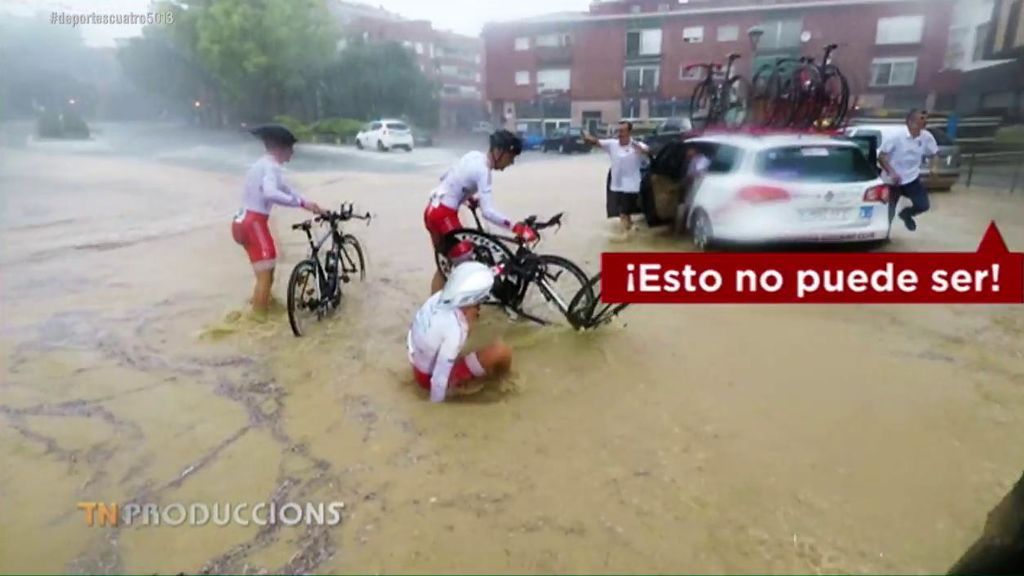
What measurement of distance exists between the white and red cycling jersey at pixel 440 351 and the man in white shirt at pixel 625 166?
0.96 meters

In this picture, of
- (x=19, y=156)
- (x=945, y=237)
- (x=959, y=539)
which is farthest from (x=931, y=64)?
(x=19, y=156)

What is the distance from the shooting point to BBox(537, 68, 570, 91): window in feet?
8.52

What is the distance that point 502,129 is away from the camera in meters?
2.72

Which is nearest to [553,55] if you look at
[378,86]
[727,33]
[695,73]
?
[695,73]

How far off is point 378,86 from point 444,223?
698 mm

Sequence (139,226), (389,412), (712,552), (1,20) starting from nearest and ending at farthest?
(712,552), (1,20), (389,412), (139,226)

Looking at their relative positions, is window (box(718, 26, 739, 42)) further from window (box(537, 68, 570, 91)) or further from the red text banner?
the red text banner

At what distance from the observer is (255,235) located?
302 centimetres

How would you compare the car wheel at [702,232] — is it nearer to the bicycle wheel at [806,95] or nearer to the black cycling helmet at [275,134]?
the bicycle wheel at [806,95]

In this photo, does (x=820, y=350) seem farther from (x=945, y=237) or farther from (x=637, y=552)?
(x=637, y=552)

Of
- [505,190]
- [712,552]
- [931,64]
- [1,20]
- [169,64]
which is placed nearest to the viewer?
[712,552]

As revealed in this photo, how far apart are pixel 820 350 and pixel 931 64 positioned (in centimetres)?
121

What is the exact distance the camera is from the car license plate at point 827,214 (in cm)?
248

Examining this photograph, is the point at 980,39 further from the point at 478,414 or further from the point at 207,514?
the point at 207,514
